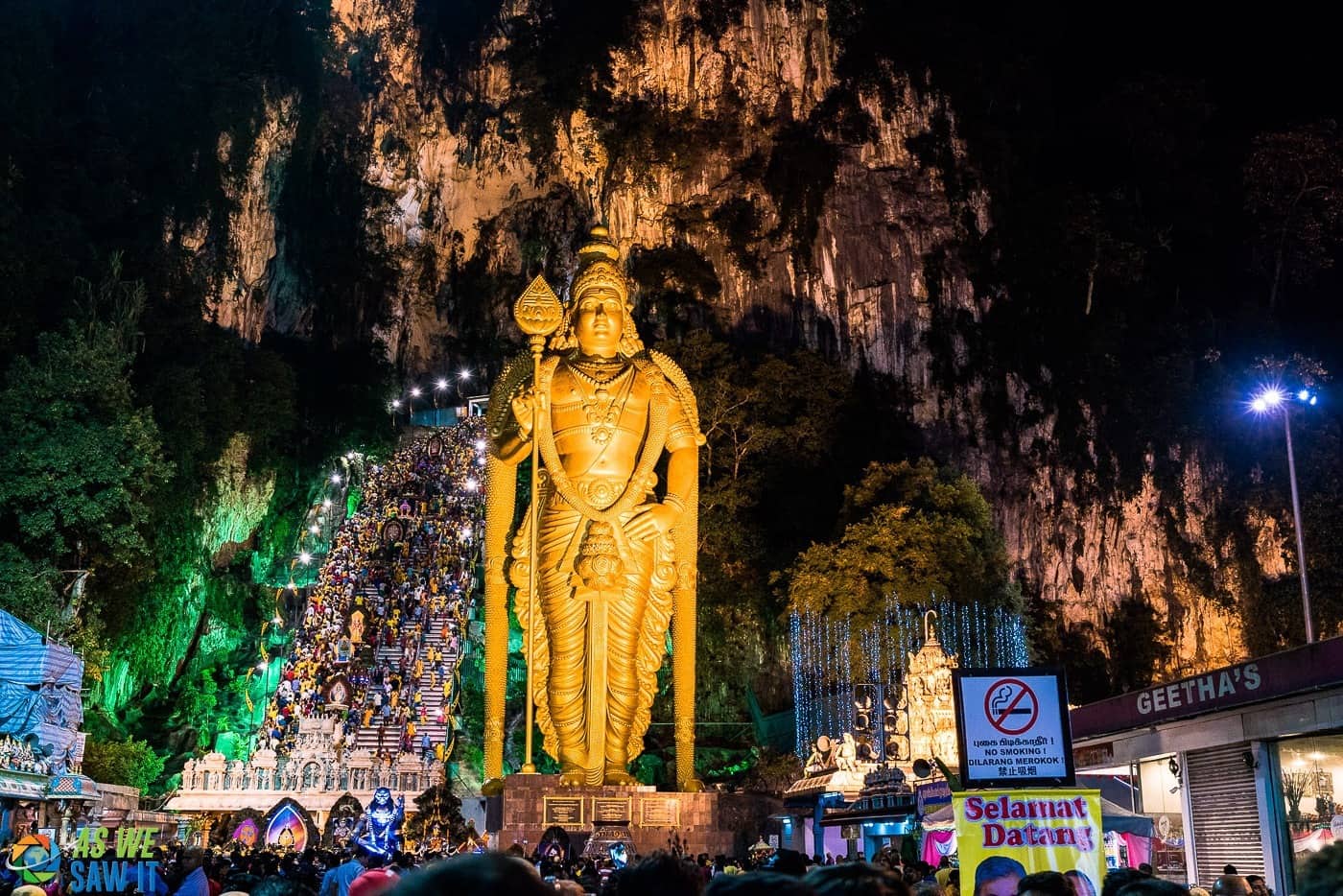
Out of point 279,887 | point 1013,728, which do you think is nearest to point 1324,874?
point 279,887

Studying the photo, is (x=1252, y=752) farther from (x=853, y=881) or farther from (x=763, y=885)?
(x=763, y=885)

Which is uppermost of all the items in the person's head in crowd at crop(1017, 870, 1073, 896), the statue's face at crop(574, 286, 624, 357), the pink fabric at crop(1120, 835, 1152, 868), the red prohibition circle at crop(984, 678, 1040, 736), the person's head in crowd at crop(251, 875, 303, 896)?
the statue's face at crop(574, 286, 624, 357)

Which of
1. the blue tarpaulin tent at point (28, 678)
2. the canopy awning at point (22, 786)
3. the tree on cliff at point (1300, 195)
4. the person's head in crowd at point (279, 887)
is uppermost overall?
the tree on cliff at point (1300, 195)

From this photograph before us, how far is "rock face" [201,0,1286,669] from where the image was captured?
25.7 m

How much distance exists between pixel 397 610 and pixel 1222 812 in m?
16.4

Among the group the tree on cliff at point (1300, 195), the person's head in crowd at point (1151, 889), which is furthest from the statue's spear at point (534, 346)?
the tree on cliff at point (1300, 195)

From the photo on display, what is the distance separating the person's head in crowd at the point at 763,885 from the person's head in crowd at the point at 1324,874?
3.76 ft

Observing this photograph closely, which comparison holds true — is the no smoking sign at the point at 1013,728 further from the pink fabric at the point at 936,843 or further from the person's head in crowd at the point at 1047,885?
the pink fabric at the point at 936,843

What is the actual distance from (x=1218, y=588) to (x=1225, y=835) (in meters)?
15.6

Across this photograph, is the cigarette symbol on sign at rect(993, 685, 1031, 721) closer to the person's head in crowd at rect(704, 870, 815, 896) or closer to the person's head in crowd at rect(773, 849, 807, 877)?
the person's head in crowd at rect(773, 849, 807, 877)

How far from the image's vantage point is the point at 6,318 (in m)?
18.1

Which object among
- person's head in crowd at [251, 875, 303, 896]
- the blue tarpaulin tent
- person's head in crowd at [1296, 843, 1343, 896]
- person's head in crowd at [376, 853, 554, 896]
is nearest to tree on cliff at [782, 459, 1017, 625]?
the blue tarpaulin tent

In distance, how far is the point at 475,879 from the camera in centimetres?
154

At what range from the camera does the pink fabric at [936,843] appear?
12836 mm
